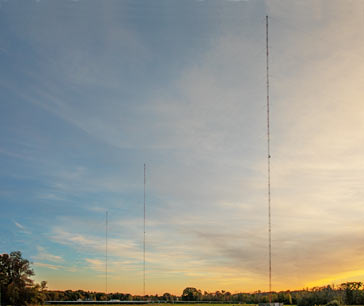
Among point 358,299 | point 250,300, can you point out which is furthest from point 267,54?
point 250,300

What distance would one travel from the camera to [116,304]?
109875 mm

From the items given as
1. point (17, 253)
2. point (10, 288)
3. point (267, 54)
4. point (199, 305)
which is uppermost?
point (267, 54)

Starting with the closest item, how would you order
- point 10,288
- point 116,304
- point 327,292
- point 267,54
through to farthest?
point 267,54 → point 10,288 → point 327,292 → point 116,304

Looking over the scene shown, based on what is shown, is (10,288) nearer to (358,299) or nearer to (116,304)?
(116,304)

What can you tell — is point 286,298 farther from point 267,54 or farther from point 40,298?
point 267,54

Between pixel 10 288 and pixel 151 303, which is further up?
pixel 10 288

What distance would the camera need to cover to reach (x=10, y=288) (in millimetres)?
83625

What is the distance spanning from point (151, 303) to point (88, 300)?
667 inches

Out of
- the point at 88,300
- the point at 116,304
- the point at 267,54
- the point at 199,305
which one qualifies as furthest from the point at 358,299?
the point at 267,54

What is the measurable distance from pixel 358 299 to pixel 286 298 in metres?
17.1

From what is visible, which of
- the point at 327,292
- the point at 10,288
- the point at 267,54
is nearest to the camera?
the point at 267,54

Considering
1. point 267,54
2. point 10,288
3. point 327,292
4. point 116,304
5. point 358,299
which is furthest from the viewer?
point 116,304

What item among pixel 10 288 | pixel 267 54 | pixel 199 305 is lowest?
pixel 199 305

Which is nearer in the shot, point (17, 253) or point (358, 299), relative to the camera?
point (17, 253)
